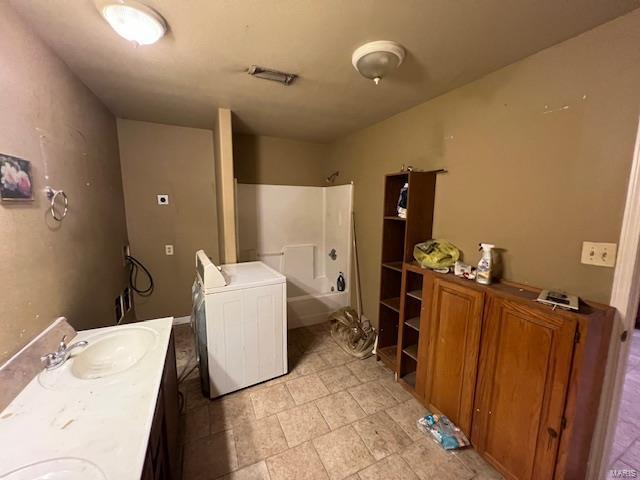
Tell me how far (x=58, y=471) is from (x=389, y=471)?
1.47 meters

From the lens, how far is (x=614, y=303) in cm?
117

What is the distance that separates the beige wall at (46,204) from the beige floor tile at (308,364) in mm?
1584

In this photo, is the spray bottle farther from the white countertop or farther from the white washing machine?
the white countertop

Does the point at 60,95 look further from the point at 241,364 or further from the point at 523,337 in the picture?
the point at 523,337

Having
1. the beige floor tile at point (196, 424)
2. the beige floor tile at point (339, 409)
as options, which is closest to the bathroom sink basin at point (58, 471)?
the beige floor tile at point (196, 424)

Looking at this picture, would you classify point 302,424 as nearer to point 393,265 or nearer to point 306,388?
point 306,388

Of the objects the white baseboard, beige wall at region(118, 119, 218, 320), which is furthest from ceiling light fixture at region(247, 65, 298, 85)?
the white baseboard

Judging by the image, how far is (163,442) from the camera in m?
1.09

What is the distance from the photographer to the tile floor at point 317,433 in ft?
4.63

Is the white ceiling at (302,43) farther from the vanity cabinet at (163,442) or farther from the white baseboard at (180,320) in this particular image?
the white baseboard at (180,320)

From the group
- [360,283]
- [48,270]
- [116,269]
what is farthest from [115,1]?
[360,283]

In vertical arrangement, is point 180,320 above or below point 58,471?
below

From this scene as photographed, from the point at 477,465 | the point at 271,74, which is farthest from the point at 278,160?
the point at 477,465

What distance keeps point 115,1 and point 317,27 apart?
0.85 m
